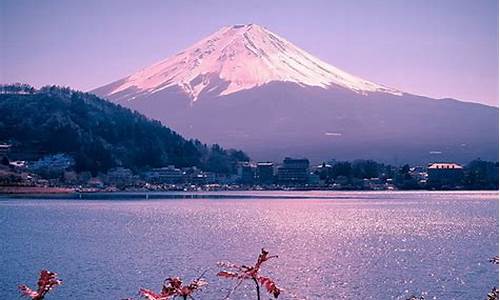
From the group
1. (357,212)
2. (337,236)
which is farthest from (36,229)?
(357,212)

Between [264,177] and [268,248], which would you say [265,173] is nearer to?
[264,177]

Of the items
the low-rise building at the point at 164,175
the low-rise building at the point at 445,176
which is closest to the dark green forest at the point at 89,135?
the low-rise building at the point at 164,175

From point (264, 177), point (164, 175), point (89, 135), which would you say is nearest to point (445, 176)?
point (264, 177)

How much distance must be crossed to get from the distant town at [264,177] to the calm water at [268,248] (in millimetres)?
38715

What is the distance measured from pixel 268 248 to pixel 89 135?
63364 mm

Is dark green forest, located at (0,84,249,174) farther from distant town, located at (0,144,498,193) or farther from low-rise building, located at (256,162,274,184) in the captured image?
low-rise building, located at (256,162,274,184)

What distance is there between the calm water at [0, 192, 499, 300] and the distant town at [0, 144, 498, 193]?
3871cm

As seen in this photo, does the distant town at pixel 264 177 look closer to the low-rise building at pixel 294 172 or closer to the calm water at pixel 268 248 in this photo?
the low-rise building at pixel 294 172

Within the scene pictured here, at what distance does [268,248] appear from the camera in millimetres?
23641

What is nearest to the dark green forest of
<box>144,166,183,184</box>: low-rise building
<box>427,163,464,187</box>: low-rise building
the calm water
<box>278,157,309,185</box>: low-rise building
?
<box>144,166,183,184</box>: low-rise building

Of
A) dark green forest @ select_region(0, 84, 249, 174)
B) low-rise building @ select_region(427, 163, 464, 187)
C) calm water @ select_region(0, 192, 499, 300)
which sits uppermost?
dark green forest @ select_region(0, 84, 249, 174)

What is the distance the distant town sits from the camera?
258 ft

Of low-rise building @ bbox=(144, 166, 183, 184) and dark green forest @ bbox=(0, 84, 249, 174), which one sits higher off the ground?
dark green forest @ bbox=(0, 84, 249, 174)

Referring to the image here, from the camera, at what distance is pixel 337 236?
94.5 ft
